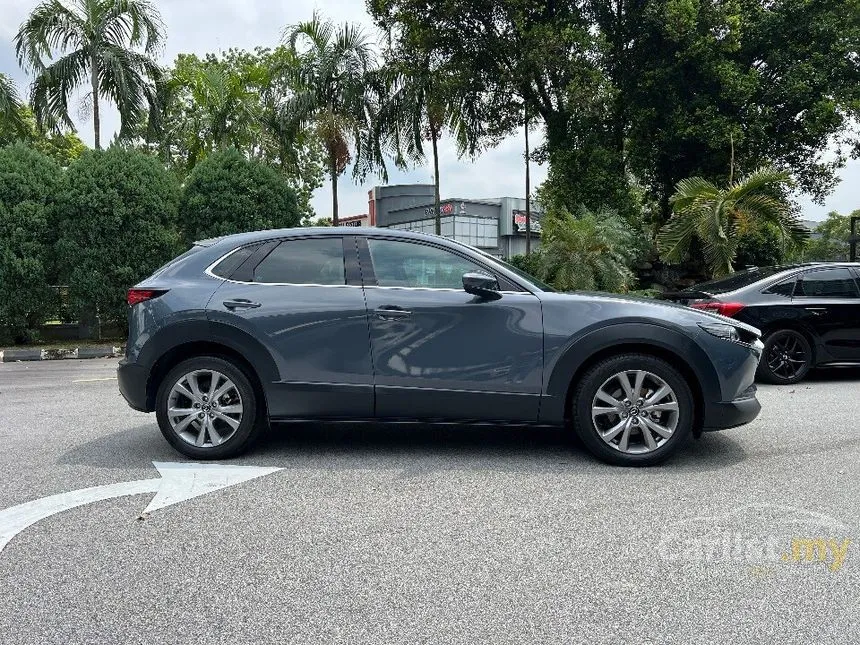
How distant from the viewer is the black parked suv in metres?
8.14

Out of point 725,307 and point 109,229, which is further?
point 109,229

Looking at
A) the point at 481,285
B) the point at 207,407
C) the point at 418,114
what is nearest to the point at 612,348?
the point at 481,285

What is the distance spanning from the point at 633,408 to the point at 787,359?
476 centimetres

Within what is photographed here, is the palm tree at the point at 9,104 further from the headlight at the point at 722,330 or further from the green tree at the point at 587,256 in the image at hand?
the headlight at the point at 722,330

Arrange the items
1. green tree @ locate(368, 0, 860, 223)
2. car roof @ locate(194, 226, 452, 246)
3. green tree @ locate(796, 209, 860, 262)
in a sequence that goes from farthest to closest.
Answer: green tree @ locate(796, 209, 860, 262) < green tree @ locate(368, 0, 860, 223) < car roof @ locate(194, 226, 452, 246)

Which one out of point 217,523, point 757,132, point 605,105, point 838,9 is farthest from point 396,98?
point 217,523

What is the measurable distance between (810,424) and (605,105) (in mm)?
15543

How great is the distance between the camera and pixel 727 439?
17.8 feet

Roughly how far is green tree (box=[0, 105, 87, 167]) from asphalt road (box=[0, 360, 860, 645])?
19772mm

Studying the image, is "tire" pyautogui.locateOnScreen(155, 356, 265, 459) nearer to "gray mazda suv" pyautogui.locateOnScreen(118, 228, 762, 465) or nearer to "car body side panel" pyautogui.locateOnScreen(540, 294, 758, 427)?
"gray mazda suv" pyautogui.locateOnScreen(118, 228, 762, 465)

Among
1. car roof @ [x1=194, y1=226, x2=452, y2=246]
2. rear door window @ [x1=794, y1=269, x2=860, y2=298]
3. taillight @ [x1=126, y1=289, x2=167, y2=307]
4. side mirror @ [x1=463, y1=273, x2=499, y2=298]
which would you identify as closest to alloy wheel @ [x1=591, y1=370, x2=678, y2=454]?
side mirror @ [x1=463, y1=273, x2=499, y2=298]

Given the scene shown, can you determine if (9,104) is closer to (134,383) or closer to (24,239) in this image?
(24,239)

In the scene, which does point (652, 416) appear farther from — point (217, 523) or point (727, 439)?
point (217, 523)

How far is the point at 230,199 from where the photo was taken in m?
15.8
